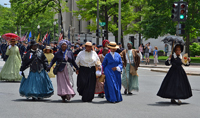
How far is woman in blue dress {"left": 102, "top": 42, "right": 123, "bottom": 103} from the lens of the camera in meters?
11.2

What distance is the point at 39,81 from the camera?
11016 millimetres

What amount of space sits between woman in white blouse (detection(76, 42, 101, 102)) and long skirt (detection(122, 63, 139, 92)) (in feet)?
7.76

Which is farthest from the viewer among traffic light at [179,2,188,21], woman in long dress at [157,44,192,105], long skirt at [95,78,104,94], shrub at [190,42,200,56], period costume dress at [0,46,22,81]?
shrub at [190,42,200,56]

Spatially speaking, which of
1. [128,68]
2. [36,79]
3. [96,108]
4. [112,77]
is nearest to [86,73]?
[112,77]

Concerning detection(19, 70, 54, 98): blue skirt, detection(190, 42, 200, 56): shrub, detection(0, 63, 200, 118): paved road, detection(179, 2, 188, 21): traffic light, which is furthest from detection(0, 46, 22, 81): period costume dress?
detection(190, 42, 200, 56): shrub

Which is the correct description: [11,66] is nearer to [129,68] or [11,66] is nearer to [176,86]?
[129,68]

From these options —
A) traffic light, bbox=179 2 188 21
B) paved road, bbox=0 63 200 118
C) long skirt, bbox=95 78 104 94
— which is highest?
traffic light, bbox=179 2 188 21

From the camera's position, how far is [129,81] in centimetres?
1352

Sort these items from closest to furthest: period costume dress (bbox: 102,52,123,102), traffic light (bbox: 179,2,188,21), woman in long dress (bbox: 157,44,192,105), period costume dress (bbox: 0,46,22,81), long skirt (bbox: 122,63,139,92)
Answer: woman in long dress (bbox: 157,44,192,105), period costume dress (bbox: 102,52,123,102), long skirt (bbox: 122,63,139,92), period costume dress (bbox: 0,46,22,81), traffic light (bbox: 179,2,188,21)

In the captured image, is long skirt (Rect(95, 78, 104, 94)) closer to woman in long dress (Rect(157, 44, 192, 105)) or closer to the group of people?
the group of people

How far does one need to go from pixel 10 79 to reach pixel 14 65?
1.94ft

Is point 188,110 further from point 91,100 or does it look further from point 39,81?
point 39,81

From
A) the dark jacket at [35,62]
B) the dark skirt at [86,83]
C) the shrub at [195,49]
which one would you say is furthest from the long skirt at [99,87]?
the shrub at [195,49]

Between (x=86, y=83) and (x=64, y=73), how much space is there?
0.66m
